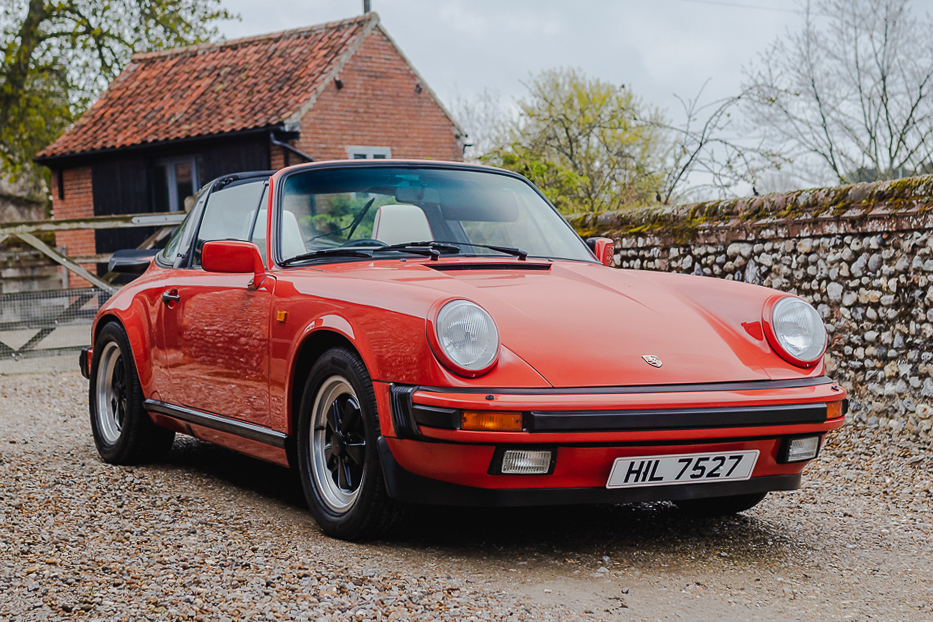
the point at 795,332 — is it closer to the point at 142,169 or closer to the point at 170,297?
the point at 170,297

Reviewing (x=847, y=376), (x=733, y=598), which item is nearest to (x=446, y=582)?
(x=733, y=598)

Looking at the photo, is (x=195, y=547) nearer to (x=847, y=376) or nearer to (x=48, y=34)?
(x=847, y=376)

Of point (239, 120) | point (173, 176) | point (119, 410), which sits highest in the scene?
point (239, 120)

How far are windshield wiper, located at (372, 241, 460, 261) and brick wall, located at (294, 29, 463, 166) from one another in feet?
56.5

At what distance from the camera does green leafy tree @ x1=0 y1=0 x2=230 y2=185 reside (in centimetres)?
2911

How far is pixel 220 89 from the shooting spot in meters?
22.4

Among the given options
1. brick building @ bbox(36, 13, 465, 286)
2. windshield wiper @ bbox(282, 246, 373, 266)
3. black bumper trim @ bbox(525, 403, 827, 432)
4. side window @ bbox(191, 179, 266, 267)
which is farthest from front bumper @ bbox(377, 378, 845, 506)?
brick building @ bbox(36, 13, 465, 286)

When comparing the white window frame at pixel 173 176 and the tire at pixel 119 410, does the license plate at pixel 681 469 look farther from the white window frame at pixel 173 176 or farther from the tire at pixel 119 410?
the white window frame at pixel 173 176

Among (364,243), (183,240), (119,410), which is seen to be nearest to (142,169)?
(119,410)

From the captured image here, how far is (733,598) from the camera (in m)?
3.23

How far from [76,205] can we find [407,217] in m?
21.7

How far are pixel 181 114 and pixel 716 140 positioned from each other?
14.8m

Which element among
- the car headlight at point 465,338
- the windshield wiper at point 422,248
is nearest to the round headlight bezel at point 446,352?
the car headlight at point 465,338

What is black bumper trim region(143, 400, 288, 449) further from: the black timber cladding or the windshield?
the black timber cladding
